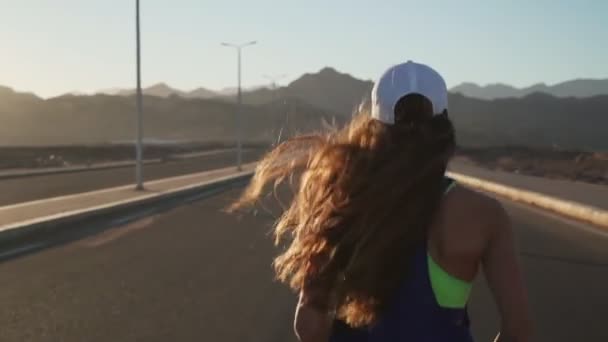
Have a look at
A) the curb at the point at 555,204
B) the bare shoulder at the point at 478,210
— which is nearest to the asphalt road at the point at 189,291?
the curb at the point at 555,204

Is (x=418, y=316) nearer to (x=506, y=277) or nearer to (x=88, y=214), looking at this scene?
(x=506, y=277)

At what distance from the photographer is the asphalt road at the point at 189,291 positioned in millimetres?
9164

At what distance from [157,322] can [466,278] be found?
710cm

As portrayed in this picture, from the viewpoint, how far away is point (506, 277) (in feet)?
8.98

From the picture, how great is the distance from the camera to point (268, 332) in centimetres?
898

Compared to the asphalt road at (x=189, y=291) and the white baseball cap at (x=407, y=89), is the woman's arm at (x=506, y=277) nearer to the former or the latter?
the white baseball cap at (x=407, y=89)

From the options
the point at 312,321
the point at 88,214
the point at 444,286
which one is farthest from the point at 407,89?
the point at 88,214

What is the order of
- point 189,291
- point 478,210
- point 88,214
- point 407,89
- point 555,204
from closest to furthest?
point 478,210 → point 407,89 → point 189,291 → point 88,214 → point 555,204

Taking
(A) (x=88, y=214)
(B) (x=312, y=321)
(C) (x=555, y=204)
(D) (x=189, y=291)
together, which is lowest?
(C) (x=555, y=204)

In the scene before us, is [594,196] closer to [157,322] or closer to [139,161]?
[139,161]

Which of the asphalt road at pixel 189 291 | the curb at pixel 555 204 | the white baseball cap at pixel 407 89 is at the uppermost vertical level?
the white baseball cap at pixel 407 89

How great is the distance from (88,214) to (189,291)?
1070 centimetres

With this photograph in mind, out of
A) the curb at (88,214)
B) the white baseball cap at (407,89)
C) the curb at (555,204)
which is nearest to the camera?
the white baseball cap at (407,89)

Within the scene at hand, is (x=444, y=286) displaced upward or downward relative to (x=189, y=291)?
upward
